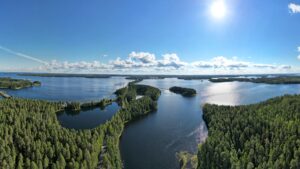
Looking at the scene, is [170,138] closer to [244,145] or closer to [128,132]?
[128,132]

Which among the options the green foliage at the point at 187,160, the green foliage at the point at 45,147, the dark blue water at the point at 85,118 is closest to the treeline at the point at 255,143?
the green foliage at the point at 187,160

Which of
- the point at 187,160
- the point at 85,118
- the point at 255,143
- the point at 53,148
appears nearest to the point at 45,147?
the point at 53,148

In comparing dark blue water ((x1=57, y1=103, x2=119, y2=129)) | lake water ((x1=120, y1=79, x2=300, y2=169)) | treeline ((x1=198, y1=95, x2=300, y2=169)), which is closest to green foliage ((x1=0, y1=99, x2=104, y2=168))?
lake water ((x1=120, y1=79, x2=300, y2=169))

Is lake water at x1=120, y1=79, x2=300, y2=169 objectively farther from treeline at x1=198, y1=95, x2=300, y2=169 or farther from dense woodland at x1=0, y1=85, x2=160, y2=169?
treeline at x1=198, y1=95, x2=300, y2=169

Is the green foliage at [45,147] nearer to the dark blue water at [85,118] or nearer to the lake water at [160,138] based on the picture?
the lake water at [160,138]

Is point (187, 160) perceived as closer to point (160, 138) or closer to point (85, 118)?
point (160, 138)
